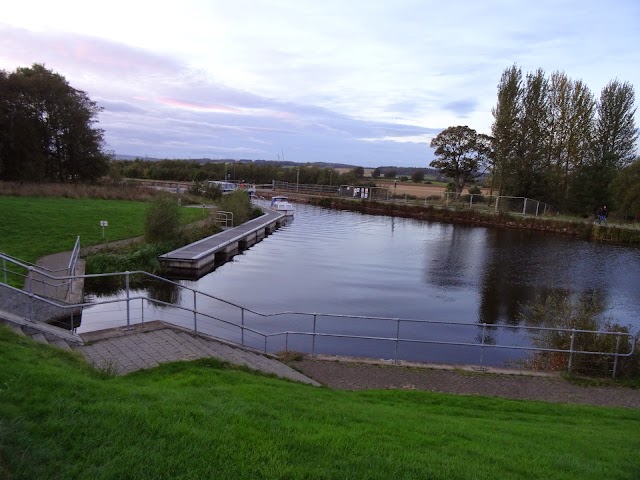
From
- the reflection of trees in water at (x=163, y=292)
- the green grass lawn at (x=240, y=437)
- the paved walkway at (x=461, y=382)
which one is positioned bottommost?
the reflection of trees in water at (x=163, y=292)

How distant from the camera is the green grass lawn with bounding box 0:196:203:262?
19.4 m

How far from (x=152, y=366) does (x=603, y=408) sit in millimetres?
7588

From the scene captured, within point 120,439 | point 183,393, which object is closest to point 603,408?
point 183,393

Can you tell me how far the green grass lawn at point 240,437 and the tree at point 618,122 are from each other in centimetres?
5450

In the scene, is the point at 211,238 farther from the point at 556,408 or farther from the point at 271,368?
the point at 556,408

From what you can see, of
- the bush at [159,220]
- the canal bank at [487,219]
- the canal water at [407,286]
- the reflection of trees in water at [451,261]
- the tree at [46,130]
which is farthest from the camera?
the tree at [46,130]

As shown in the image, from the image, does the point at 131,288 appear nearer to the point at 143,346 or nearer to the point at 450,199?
the point at 143,346

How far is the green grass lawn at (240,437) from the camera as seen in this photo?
392 cm

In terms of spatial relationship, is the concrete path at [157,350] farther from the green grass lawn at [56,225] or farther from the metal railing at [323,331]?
the green grass lawn at [56,225]

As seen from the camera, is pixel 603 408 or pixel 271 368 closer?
pixel 603 408

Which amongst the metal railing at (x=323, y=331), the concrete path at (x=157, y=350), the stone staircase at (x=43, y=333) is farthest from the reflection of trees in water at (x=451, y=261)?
the stone staircase at (x=43, y=333)

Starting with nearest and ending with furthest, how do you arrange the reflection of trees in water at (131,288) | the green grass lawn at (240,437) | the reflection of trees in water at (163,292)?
the green grass lawn at (240,437), the reflection of trees in water at (131,288), the reflection of trees in water at (163,292)

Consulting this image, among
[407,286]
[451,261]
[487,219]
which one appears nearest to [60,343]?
[407,286]

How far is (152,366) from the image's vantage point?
311 inches
